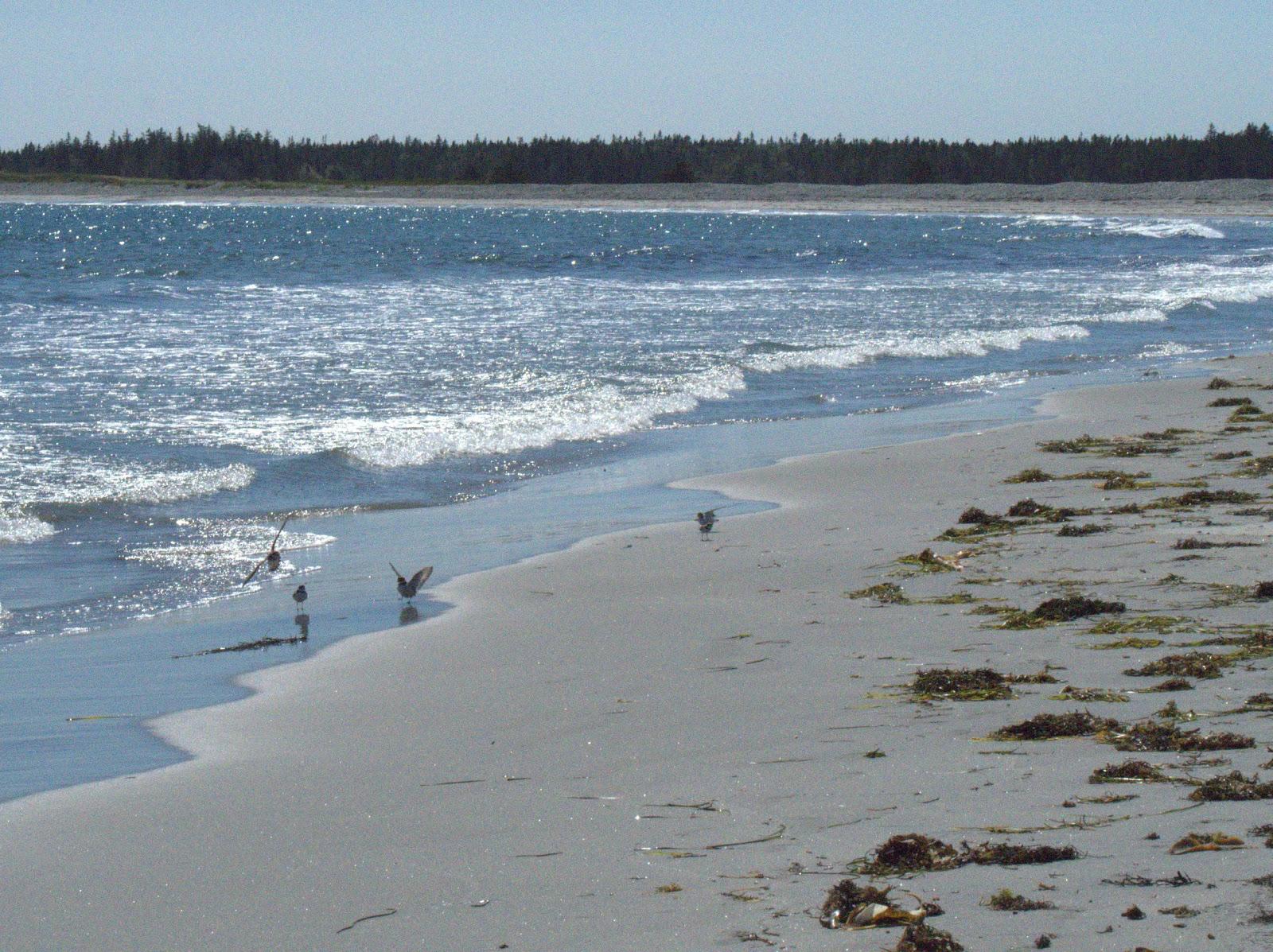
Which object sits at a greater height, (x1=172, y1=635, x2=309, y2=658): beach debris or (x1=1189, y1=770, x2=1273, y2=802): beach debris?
(x1=1189, y1=770, x2=1273, y2=802): beach debris

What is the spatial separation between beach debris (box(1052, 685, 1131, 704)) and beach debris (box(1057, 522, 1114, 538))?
2.58m

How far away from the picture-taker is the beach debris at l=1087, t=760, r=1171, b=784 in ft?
11.3

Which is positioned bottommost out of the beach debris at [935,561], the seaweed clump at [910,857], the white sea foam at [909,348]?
the beach debris at [935,561]

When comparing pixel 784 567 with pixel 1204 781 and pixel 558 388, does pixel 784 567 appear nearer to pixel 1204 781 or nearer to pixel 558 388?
pixel 1204 781

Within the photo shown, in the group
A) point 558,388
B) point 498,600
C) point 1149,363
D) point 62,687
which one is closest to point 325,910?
point 62,687

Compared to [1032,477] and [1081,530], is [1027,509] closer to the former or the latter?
[1081,530]

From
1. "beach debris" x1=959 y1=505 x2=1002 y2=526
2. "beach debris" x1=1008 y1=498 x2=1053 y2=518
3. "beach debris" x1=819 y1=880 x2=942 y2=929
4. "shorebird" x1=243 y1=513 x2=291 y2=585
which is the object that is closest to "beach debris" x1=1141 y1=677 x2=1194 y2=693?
"beach debris" x1=819 y1=880 x2=942 y2=929

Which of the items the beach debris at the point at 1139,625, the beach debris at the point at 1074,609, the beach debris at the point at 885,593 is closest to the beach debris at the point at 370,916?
the beach debris at the point at 1139,625

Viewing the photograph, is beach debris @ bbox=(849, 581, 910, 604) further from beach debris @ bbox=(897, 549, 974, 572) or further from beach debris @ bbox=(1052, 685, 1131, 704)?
beach debris @ bbox=(1052, 685, 1131, 704)

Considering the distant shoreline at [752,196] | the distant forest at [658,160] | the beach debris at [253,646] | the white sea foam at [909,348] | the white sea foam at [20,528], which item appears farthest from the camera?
the distant forest at [658,160]

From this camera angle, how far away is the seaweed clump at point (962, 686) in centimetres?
431

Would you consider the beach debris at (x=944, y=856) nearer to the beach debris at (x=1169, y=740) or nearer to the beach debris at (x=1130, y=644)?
the beach debris at (x=1169, y=740)

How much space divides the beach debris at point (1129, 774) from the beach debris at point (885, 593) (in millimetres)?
2167

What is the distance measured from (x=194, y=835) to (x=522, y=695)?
1376mm
